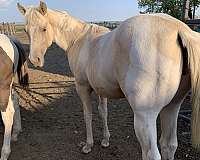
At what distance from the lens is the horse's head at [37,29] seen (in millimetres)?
3352

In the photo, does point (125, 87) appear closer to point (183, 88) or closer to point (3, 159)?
point (183, 88)

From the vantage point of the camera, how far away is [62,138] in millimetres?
4152

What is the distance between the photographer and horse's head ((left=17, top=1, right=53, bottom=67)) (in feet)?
11.0

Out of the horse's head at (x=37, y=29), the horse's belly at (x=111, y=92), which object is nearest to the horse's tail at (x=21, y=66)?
the horse's head at (x=37, y=29)

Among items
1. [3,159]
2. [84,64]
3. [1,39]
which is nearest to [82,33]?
[84,64]

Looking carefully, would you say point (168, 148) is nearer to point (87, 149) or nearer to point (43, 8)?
point (87, 149)

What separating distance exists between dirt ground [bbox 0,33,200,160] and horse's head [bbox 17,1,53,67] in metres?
1.14

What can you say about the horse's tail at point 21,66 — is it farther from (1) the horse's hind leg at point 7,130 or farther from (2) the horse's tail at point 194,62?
(2) the horse's tail at point 194,62

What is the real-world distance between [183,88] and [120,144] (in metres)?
1.72

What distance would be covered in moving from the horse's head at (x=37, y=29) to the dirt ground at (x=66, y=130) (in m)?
1.14

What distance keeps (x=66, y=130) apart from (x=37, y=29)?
1.71 meters

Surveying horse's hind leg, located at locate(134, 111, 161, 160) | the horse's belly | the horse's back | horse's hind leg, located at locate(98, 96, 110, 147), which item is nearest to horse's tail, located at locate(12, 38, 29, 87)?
horse's hind leg, located at locate(98, 96, 110, 147)

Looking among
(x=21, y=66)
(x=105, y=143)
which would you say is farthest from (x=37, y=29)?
(x=105, y=143)

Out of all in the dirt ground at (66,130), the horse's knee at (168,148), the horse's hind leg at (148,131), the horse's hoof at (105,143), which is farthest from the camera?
the horse's hoof at (105,143)
